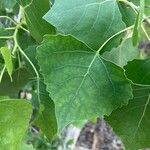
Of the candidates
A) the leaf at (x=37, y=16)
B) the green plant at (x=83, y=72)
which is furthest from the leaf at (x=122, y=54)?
the leaf at (x=37, y=16)

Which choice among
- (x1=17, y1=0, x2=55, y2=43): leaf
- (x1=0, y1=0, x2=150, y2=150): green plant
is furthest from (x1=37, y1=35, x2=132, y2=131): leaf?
(x1=17, y1=0, x2=55, y2=43): leaf

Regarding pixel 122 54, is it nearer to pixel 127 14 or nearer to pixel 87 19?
pixel 127 14

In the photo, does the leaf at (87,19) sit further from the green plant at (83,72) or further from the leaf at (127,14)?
the leaf at (127,14)

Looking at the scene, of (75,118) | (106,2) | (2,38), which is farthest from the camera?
(2,38)

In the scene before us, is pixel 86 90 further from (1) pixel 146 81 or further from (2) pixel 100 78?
(1) pixel 146 81

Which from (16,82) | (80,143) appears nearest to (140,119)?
(16,82)

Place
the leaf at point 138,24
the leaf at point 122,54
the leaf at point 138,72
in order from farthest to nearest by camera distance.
Result: the leaf at point 122,54
the leaf at point 138,72
the leaf at point 138,24

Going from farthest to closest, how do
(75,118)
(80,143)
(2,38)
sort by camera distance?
(80,143), (2,38), (75,118)

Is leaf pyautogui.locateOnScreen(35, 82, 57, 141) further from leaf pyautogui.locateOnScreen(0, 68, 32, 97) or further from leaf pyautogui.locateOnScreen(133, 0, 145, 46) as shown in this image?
leaf pyautogui.locateOnScreen(133, 0, 145, 46)
